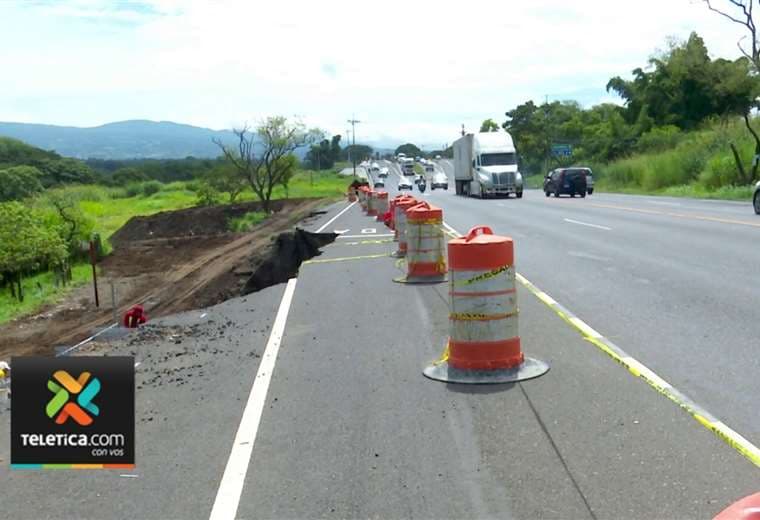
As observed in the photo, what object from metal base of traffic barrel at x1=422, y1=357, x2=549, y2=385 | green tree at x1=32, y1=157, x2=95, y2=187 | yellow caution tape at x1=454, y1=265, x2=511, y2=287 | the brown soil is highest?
green tree at x1=32, y1=157, x2=95, y2=187

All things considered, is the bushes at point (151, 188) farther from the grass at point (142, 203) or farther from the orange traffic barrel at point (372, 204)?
the orange traffic barrel at point (372, 204)

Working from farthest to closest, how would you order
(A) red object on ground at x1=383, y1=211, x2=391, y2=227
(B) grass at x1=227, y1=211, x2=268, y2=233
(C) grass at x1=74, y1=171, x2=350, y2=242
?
1. (C) grass at x1=74, y1=171, x2=350, y2=242
2. (B) grass at x1=227, y1=211, x2=268, y2=233
3. (A) red object on ground at x1=383, y1=211, x2=391, y2=227

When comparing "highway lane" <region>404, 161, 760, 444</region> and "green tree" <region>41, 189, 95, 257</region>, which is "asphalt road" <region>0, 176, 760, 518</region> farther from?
"green tree" <region>41, 189, 95, 257</region>

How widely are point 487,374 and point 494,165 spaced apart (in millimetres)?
40476

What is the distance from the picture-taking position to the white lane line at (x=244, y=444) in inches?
197

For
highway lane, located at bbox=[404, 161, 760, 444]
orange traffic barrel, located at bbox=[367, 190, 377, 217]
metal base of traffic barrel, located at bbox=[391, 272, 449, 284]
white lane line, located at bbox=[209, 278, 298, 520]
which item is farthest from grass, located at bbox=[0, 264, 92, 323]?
white lane line, located at bbox=[209, 278, 298, 520]

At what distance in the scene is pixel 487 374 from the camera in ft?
24.7

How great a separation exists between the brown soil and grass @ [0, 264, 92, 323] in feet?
2.15

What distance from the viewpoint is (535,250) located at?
1805cm

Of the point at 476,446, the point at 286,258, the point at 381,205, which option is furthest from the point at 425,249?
the point at 381,205

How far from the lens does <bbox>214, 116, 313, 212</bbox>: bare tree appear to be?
72250 millimetres

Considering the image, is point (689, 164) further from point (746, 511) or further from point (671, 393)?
point (746, 511)

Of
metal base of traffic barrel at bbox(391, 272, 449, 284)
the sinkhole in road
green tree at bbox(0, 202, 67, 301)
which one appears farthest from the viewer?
green tree at bbox(0, 202, 67, 301)

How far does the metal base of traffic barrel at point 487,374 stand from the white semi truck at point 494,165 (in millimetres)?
39411
